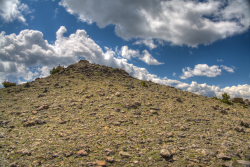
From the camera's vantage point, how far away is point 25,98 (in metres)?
22.5

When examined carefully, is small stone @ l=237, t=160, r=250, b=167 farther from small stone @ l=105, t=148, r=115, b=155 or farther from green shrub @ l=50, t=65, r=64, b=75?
green shrub @ l=50, t=65, r=64, b=75

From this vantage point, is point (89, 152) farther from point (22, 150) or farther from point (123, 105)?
point (123, 105)

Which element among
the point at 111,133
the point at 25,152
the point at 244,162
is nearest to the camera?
the point at 244,162

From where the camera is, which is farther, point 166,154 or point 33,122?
point 33,122

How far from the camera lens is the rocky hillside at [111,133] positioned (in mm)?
8812

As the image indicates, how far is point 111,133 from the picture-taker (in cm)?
1167

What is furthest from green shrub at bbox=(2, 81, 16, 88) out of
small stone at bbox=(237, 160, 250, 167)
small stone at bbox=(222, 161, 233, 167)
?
small stone at bbox=(237, 160, 250, 167)

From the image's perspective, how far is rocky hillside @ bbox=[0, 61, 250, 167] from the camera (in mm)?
8812

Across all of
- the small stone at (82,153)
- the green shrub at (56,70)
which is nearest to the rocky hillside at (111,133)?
the small stone at (82,153)

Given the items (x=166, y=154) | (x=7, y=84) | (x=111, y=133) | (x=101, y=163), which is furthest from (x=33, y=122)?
(x=7, y=84)

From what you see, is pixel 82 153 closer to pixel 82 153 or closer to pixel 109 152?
pixel 82 153

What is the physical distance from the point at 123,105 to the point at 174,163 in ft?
33.1

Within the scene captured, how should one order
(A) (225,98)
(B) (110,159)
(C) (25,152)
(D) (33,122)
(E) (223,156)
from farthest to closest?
(A) (225,98) → (D) (33,122) → (C) (25,152) → (E) (223,156) → (B) (110,159)

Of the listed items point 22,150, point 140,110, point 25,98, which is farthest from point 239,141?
point 25,98
